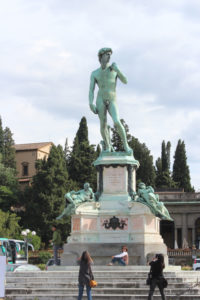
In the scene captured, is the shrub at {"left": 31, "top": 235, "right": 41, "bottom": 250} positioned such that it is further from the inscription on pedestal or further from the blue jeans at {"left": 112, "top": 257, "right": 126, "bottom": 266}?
the blue jeans at {"left": 112, "top": 257, "right": 126, "bottom": 266}

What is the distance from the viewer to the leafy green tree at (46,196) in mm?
60062

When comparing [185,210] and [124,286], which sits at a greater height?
[185,210]

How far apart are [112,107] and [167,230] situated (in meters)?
56.2

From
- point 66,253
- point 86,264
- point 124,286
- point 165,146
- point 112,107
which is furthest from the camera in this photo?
point 165,146

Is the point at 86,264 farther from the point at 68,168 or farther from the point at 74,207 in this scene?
the point at 68,168

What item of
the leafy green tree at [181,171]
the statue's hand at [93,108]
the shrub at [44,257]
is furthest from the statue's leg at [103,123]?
the leafy green tree at [181,171]

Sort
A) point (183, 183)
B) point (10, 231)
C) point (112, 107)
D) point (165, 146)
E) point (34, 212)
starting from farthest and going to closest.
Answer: point (165, 146) → point (183, 183) → point (34, 212) → point (10, 231) → point (112, 107)

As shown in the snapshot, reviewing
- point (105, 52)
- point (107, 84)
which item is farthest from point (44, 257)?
point (105, 52)

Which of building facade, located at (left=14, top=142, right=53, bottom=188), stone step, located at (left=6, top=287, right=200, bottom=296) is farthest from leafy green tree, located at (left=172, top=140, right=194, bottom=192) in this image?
stone step, located at (left=6, top=287, right=200, bottom=296)

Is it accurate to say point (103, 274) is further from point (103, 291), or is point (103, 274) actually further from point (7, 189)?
point (7, 189)

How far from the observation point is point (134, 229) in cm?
2239

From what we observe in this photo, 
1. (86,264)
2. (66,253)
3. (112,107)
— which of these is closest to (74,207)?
(66,253)

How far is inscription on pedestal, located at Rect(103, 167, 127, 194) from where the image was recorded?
2336 centimetres

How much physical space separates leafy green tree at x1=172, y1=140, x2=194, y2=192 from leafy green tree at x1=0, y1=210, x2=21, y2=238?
34035 millimetres
